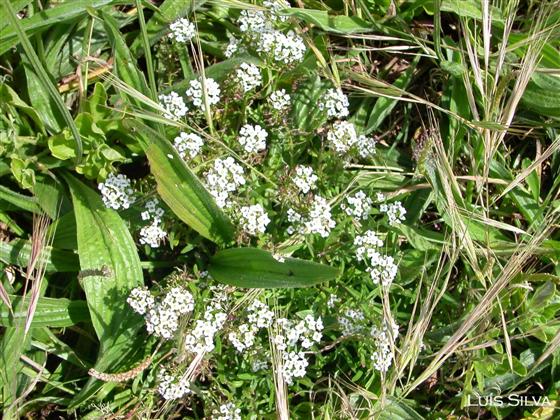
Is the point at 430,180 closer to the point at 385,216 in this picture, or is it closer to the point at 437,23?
the point at 385,216

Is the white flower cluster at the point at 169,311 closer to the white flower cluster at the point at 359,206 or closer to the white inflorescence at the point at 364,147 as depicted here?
the white flower cluster at the point at 359,206

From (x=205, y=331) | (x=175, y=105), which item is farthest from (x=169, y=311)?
(x=175, y=105)

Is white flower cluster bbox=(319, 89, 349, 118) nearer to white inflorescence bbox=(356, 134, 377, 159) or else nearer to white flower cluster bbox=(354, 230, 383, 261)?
white inflorescence bbox=(356, 134, 377, 159)

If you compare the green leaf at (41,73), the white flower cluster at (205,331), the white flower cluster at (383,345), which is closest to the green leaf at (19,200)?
the green leaf at (41,73)

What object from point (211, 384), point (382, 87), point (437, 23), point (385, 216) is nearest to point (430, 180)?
point (385, 216)

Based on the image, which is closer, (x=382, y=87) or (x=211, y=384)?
(x=211, y=384)

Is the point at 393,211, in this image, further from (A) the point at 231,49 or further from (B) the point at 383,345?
(A) the point at 231,49
